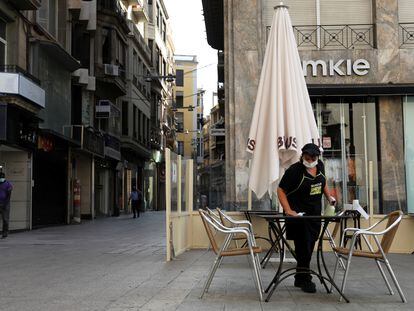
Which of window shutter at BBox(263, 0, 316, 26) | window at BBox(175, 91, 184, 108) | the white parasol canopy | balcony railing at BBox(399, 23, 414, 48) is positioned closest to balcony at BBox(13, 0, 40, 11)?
window shutter at BBox(263, 0, 316, 26)

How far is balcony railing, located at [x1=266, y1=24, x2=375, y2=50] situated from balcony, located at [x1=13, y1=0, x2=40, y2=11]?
8.60m

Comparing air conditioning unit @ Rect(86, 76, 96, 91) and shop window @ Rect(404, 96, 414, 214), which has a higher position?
air conditioning unit @ Rect(86, 76, 96, 91)

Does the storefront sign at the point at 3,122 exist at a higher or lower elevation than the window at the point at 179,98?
lower

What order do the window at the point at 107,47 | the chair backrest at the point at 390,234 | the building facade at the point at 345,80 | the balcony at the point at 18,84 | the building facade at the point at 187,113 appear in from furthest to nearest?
the building facade at the point at 187,113
the window at the point at 107,47
the balcony at the point at 18,84
the building facade at the point at 345,80
the chair backrest at the point at 390,234

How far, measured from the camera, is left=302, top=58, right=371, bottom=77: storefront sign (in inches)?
564

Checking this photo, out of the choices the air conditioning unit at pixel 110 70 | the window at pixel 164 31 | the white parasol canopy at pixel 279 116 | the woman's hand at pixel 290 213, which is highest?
the window at pixel 164 31

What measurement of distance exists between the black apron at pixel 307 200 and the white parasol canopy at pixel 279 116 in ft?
6.20

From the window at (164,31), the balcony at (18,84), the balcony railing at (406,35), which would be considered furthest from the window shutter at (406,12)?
the window at (164,31)

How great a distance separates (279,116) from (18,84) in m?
10.7

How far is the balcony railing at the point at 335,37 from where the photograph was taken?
1459 cm

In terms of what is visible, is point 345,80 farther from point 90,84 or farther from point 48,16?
point 90,84

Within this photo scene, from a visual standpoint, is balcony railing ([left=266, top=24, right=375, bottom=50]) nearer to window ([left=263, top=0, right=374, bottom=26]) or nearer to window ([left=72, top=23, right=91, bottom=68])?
window ([left=263, top=0, right=374, bottom=26])

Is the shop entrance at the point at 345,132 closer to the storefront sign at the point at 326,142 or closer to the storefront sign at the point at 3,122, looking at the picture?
the storefront sign at the point at 326,142

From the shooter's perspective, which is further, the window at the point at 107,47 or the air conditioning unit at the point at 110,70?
the window at the point at 107,47
